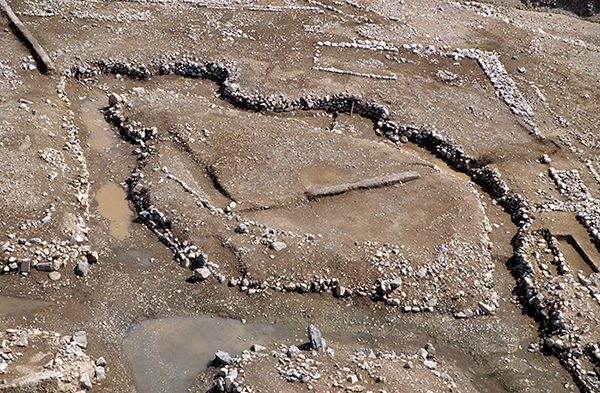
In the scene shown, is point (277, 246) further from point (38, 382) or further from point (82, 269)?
point (38, 382)

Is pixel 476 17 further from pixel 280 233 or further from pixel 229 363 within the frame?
pixel 229 363

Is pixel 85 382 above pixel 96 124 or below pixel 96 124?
below

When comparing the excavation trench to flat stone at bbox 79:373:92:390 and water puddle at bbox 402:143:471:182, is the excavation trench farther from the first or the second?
water puddle at bbox 402:143:471:182

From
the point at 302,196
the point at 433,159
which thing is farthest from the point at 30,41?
the point at 433,159

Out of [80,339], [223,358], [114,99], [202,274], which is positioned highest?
[114,99]

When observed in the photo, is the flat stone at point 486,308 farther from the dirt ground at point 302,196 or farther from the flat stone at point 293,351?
the flat stone at point 293,351

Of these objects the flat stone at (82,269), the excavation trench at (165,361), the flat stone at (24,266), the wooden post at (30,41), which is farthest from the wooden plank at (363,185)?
the wooden post at (30,41)

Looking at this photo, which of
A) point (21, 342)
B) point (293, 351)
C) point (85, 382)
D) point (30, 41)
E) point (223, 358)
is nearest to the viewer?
point (85, 382)

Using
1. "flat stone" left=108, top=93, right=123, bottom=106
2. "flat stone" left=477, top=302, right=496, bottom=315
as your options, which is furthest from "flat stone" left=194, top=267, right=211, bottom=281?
"flat stone" left=108, top=93, right=123, bottom=106
